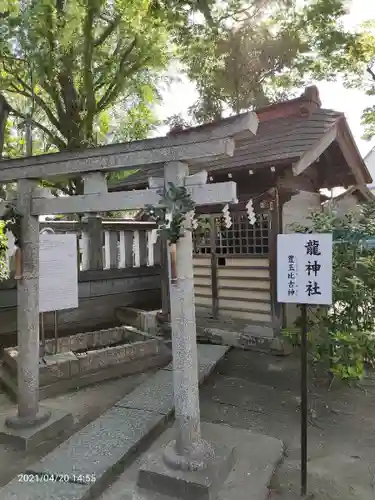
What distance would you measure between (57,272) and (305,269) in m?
3.50

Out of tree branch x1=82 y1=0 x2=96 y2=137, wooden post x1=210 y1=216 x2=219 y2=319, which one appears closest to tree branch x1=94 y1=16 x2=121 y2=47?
tree branch x1=82 y1=0 x2=96 y2=137

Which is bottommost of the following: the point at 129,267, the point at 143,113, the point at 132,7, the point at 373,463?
the point at 373,463

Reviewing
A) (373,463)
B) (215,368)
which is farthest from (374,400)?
(215,368)

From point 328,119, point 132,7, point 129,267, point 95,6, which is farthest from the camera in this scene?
point 132,7

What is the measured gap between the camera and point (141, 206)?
153 inches

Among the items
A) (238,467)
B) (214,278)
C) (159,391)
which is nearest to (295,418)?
(238,467)

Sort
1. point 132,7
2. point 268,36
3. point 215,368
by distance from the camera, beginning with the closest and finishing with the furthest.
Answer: point 215,368
point 132,7
point 268,36

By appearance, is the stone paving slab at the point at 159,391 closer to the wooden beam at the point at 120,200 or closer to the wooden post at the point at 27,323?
the wooden post at the point at 27,323

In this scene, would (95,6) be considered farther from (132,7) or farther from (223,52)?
(223,52)

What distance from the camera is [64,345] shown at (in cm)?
690

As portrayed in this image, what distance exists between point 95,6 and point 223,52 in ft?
18.5

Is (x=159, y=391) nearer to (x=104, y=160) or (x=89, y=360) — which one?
(x=89, y=360)

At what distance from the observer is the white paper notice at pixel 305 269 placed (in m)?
3.64

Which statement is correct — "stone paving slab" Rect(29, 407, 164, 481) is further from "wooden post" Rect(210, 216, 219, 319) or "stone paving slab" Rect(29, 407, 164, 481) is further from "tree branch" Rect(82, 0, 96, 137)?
"tree branch" Rect(82, 0, 96, 137)
